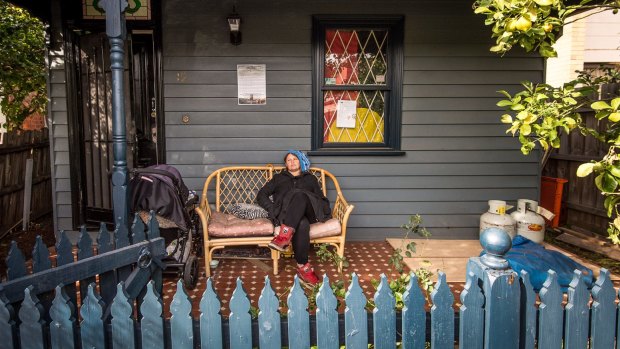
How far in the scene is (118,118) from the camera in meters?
3.36

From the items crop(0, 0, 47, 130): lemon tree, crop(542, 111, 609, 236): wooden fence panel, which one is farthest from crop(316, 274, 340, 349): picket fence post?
crop(0, 0, 47, 130): lemon tree

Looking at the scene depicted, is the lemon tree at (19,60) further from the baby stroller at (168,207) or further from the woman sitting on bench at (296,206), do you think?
the woman sitting on bench at (296,206)

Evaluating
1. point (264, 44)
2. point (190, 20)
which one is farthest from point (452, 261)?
point (190, 20)

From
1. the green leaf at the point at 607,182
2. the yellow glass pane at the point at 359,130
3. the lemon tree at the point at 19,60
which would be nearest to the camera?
the green leaf at the point at 607,182

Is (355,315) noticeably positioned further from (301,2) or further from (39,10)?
(39,10)

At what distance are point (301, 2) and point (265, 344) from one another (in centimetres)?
426

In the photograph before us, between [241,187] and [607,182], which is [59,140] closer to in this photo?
[241,187]

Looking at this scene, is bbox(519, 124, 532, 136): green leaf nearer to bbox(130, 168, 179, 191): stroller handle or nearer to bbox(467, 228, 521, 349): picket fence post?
bbox(467, 228, 521, 349): picket fence post

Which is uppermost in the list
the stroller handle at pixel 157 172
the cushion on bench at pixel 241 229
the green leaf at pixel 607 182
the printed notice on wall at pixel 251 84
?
the printed notice on wall at pixel 251 84

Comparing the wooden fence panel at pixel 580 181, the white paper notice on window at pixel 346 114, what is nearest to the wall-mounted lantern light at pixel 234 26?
the white paper notice on window at pixel 346 114

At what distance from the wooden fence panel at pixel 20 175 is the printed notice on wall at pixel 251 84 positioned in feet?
9.74

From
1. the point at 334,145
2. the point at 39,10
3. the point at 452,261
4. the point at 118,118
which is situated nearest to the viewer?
the point at 118,118

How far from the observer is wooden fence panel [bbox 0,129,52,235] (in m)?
5.62

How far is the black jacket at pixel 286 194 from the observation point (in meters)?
4.32
